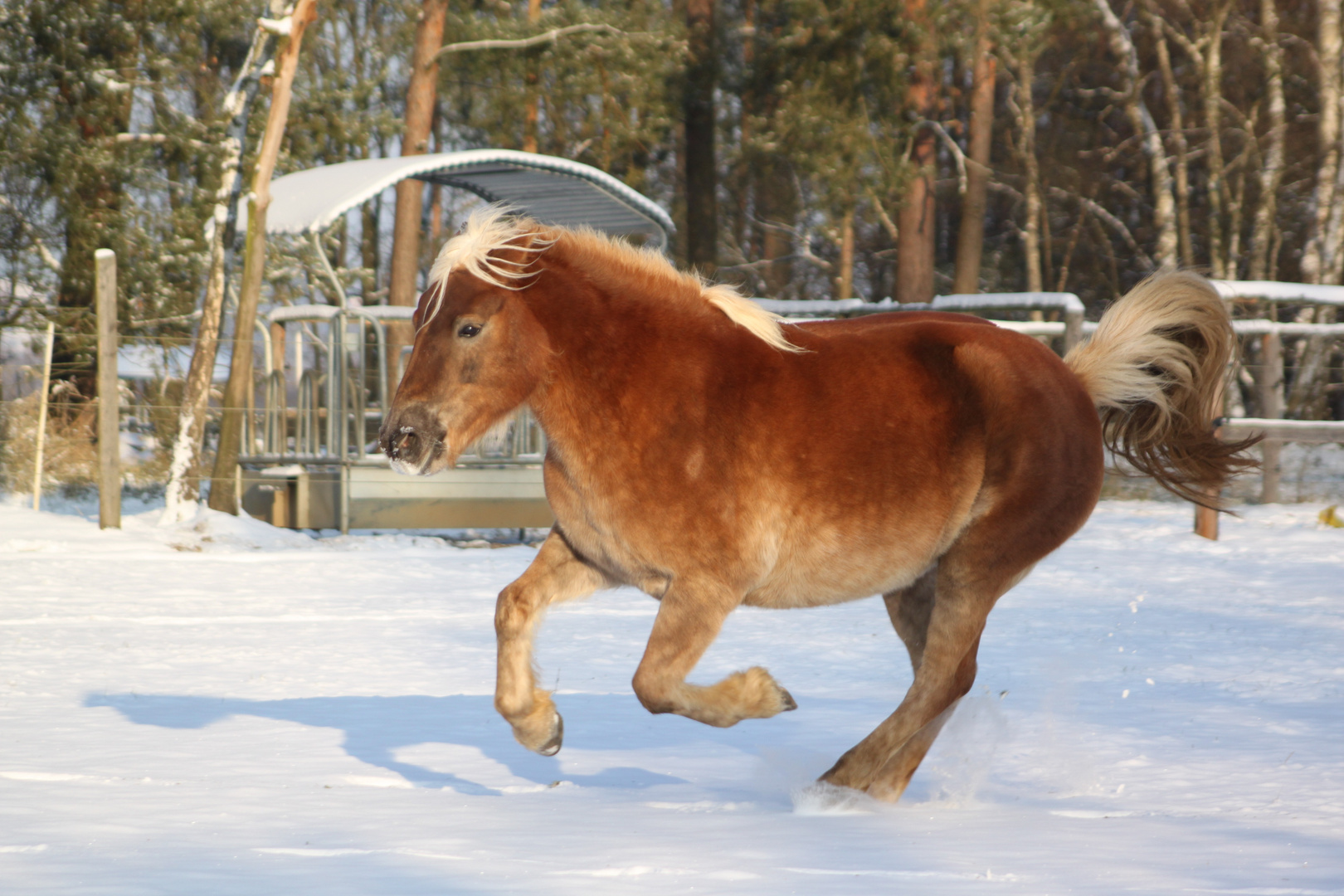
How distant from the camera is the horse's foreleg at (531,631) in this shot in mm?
4000

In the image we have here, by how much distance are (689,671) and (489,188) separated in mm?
12426

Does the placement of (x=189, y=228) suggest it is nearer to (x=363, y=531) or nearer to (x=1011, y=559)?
(x=363, y=531)

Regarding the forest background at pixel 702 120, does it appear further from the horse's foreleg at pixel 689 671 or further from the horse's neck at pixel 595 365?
the horse's foreleg at pixel 689 671

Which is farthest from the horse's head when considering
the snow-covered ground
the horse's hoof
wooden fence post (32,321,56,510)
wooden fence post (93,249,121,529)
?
wooden fence post (32,321,56,510)

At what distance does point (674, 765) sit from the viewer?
484 centimetres

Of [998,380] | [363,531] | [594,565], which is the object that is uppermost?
[998,380]

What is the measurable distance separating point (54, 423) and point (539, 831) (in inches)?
564

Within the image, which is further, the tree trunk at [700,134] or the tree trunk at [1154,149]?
the tree trunk at [1154,149]

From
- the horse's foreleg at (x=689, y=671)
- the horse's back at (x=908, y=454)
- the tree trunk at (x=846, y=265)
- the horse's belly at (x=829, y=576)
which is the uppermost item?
the tree trunk at (x=846, y=265)

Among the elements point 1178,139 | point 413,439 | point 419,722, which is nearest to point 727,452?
point 413,439

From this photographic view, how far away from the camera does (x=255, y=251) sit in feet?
46.0

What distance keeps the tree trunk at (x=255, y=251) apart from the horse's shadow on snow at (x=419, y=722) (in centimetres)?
804

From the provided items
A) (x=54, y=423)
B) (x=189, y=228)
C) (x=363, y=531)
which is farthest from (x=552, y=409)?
(x=189, y=228)

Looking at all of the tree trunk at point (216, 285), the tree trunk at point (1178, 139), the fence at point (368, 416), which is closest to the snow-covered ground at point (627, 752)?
the fence at point (368, 416)
